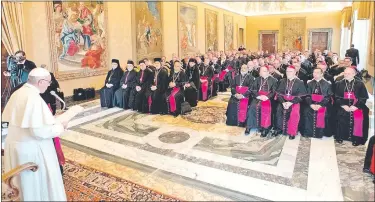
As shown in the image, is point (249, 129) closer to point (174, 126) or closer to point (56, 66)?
point (174, 126)

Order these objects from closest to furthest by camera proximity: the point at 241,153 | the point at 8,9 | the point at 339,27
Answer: the point at 241,153, the point at 8,9, the point at 339,27

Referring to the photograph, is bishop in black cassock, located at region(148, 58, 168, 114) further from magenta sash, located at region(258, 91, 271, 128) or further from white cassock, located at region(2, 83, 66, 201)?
white cassock, located at region(2, 83, 66, 201)

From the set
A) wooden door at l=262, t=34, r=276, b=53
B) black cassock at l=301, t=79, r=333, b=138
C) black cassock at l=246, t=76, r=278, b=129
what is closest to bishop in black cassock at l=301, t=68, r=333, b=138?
black cassock at l=301, t=79, r=333, b=138

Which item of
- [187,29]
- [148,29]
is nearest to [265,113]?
[148,29]

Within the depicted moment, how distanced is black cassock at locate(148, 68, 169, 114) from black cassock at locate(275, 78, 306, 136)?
3.09 metres

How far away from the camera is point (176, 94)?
7676 millimetres

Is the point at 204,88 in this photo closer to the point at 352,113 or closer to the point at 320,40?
the point at 352,113

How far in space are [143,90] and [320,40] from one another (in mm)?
20668

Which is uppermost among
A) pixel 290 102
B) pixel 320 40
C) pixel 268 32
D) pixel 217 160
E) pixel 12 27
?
pixel 268 32

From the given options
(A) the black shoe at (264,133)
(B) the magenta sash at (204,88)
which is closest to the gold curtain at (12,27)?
(B) the magenta sash at (204,88)

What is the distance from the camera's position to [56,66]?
359 inches

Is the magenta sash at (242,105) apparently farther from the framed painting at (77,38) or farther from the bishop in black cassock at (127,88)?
the framed painting at (77,38)

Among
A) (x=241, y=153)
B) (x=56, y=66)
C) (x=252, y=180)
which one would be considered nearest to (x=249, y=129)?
(x=241, y=153)

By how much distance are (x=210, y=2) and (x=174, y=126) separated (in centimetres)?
1359
